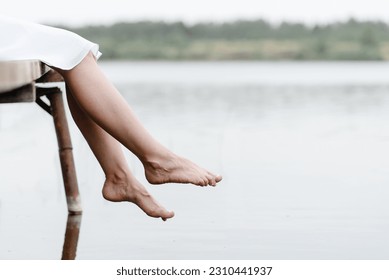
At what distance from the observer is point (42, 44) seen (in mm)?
3379

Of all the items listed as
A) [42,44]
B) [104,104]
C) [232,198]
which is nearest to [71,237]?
[104,104]

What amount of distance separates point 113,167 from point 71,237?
1.43 feet

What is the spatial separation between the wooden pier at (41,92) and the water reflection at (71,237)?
0.30 ft

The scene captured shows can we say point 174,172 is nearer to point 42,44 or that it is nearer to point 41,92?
point 42,44

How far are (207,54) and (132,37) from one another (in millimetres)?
3751

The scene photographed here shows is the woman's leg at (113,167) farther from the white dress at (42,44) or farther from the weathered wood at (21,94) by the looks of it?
the weathered wood at (21,94)

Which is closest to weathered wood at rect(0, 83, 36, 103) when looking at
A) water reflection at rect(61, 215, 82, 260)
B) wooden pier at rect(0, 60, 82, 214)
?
wooden pier at rect(0, 60, 82, 214)

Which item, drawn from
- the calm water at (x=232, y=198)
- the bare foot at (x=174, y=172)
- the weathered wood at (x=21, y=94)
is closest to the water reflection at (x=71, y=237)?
the calm water at (x=232, y=198)

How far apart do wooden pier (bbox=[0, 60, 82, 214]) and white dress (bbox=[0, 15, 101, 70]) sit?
0.06 meters

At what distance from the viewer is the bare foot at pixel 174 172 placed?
3643mm

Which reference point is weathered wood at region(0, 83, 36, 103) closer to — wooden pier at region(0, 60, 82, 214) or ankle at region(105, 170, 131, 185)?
wooden pier at region(0, 60, 82, 214)
